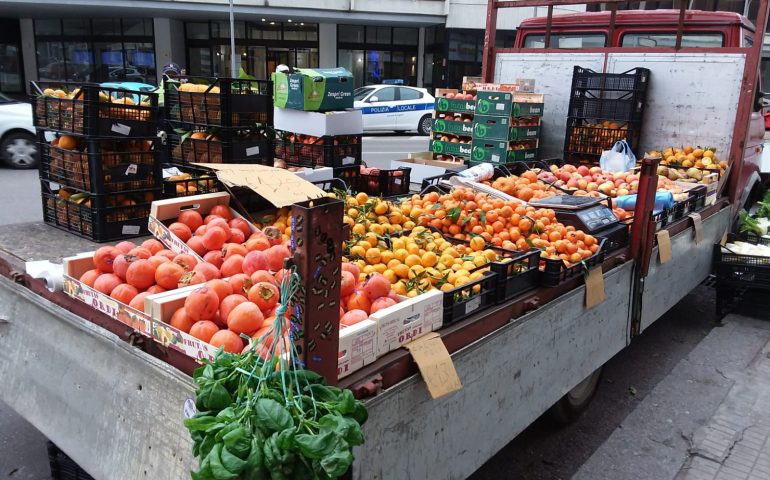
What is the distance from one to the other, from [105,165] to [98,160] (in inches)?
3.5

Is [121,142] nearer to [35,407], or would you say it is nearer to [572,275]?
[35,407]

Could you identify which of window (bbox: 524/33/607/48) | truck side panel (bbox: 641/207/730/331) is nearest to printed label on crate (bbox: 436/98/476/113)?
window (bbox: 524/33/607/48)

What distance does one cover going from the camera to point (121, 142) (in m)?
4.36

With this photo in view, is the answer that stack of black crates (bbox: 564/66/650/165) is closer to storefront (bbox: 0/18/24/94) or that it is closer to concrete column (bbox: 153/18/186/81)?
concrete column (bbox: 153/18/186/81)

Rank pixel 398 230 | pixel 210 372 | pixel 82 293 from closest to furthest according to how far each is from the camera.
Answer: pixel 210 372, pixel 82 293, pixel 398 230

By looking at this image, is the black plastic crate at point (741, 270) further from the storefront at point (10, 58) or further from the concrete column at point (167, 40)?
the storefront at point (10, 58)

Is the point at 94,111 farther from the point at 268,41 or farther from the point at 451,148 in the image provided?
A: the point at 268,41

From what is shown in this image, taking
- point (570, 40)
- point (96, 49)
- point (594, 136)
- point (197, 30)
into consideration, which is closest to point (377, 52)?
point (197, 30)

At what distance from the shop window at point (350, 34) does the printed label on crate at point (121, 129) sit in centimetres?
2359

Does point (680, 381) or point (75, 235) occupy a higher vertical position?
point (75, 235)

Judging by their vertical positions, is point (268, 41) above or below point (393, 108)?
above

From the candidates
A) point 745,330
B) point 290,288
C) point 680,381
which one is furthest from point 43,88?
point 745,330

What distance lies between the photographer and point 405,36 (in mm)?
27156

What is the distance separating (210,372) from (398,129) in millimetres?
18895
